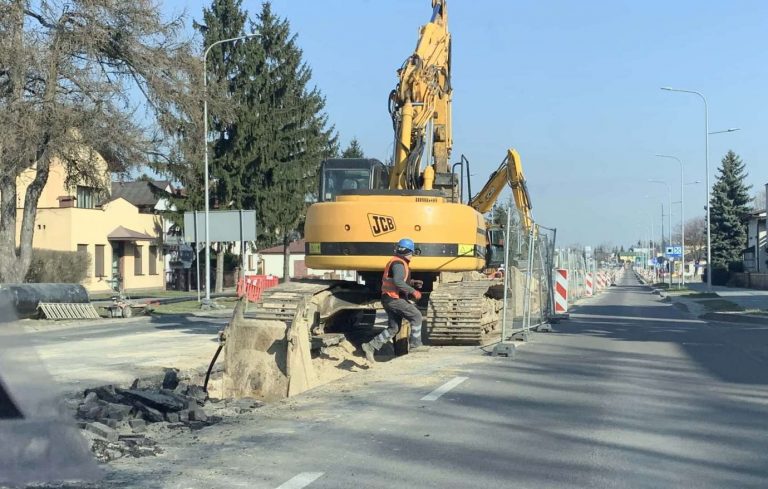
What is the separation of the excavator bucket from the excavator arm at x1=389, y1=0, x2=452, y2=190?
5413 millimetres

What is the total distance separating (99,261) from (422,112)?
35.5m

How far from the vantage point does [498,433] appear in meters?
7.76

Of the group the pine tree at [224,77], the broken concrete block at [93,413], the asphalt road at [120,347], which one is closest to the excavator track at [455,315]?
the asphalt road at [120,347]

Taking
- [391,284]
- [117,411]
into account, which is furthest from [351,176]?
[117,411]

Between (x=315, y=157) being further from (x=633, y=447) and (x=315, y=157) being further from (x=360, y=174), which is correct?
(x=633, y=447)

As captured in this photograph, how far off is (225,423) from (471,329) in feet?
22.1

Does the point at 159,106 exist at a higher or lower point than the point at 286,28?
lower

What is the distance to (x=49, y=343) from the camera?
18188mm

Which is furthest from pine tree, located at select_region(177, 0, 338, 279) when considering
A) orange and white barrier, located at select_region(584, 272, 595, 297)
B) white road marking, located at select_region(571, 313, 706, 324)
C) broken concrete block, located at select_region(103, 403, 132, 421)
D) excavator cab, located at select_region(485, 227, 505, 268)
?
broken concrete block, located at select_region(103, 403, 132, 421)

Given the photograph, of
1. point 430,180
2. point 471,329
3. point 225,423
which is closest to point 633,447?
point 225,423

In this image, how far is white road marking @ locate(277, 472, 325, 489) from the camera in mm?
5945

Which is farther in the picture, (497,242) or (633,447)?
(497,242)

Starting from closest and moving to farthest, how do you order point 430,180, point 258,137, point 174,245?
point 430,180 < point 258,137 < point 174,245

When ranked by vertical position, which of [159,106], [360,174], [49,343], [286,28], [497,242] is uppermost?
[286,28]
